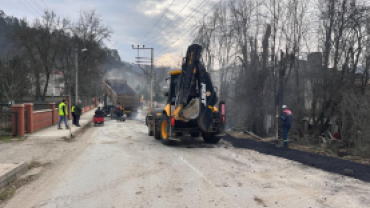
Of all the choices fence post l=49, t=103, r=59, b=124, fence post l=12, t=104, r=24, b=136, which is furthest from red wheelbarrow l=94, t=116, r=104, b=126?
fence post l=12, t=104, r=24, b=136

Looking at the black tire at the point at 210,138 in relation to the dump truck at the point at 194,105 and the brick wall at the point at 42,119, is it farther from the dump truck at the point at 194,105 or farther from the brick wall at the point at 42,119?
the brick wall at the point at 42,119

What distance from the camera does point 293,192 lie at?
557 cm

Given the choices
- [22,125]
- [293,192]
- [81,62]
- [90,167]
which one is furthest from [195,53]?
[81,62]

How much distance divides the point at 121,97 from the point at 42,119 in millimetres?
11254

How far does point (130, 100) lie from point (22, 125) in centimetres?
1463

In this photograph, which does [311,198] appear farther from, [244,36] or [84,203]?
[244,36]

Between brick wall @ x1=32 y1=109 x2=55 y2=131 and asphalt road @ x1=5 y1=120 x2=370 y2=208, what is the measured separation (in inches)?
279

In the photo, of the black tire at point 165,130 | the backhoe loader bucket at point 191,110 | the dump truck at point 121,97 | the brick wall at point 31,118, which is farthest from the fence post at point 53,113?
the backhoe loader bucket at point 191,110

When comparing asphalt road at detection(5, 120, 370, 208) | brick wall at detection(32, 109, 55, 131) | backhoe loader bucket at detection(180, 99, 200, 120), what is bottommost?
asphalt road at detection(5, 120, 370, 208)

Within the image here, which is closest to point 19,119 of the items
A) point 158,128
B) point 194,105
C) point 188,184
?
point 158,128

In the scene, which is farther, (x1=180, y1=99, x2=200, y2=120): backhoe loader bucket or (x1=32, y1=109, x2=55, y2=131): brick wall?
(x1=32, y1=109, x2=55, y2=131): brick wall

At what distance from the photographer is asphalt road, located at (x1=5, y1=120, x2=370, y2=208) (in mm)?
5070

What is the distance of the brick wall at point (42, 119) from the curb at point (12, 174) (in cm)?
814

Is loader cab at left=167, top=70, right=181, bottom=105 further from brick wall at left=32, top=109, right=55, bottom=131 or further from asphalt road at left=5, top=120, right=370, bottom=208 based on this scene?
→ brick wall at left=32, top=109, right=55, bottom=131
